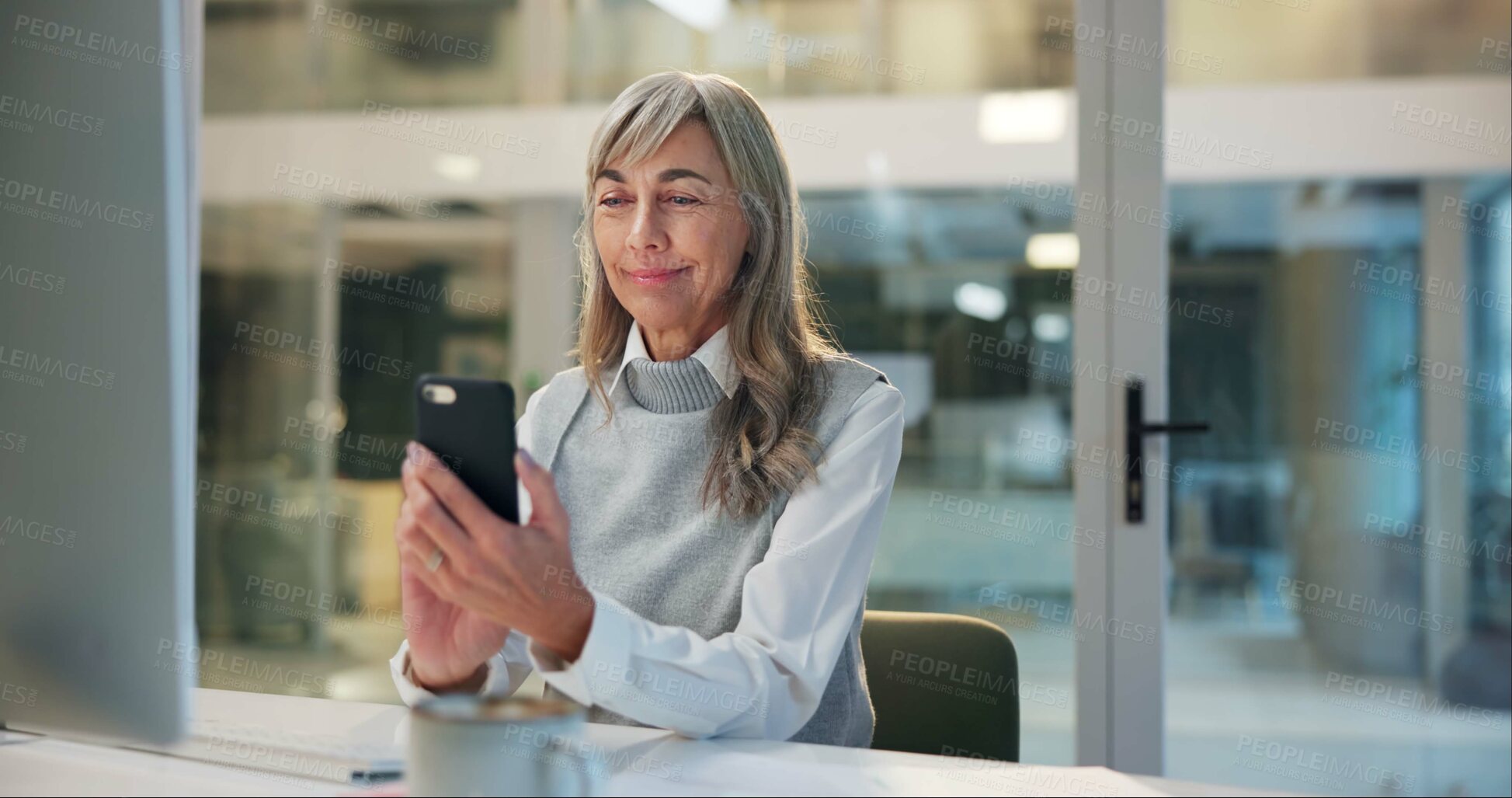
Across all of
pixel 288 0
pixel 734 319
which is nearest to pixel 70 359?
pixel 734 319

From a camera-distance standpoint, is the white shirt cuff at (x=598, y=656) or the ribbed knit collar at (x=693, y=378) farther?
the ribbed knit collar at (x=693, y=378)

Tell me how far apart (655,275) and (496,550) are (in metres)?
0.62

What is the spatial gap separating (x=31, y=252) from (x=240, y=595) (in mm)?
3228

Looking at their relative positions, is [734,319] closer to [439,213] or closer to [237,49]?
[439,213]

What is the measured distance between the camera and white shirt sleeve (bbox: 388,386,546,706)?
1263 millimetres

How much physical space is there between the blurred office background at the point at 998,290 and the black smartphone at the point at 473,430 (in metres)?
1.81

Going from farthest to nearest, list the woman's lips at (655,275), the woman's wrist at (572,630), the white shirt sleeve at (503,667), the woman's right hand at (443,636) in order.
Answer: the woman's lips at (655,275) < the white shirt sleeve at (503,667) < the woman's right hand at (443,636) < the woman's wrist at (572,630)

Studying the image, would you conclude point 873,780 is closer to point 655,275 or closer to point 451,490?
point 451,490

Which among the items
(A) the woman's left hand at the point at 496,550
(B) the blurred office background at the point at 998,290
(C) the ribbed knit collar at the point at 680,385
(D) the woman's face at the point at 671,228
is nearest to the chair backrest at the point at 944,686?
(C) the ribbed knit collar at the point at 680,385

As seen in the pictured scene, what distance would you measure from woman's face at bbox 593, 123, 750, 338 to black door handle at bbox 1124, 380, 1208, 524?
1201 millimetres

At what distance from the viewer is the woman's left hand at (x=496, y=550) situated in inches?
36.6

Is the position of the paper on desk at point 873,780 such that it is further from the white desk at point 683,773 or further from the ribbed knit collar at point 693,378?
the ribbed knit collar at point 693,378

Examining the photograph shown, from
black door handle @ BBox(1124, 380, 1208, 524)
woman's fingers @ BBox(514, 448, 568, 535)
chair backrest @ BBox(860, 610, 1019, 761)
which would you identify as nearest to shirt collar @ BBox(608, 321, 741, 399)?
chair backrest @ BBox(860, 610, 1019, 761)

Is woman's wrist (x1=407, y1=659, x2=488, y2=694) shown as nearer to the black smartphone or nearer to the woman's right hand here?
the woman's right hand
